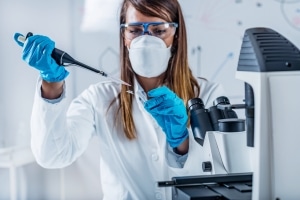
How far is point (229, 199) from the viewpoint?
64cm

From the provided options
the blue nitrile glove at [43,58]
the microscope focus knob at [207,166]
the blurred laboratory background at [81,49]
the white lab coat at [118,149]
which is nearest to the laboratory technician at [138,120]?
the white lab coat at [118,149]

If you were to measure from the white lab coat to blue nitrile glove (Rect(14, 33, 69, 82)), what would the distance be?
7.0 inches

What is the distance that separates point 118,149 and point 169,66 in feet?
1.13

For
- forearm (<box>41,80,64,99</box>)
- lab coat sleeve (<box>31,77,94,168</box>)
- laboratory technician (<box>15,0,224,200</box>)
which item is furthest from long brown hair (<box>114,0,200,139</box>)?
forearm (<box>41,80,64,99</box>)

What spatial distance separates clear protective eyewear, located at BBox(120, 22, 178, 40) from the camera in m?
1.29

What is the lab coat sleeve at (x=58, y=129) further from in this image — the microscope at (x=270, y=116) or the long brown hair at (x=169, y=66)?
the microscope at (x=270, y=116)

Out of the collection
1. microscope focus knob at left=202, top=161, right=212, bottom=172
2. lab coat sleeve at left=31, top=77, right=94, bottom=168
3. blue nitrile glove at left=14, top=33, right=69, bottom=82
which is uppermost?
blue nitrile glove at left=14, top=33, right=69, bottom=82

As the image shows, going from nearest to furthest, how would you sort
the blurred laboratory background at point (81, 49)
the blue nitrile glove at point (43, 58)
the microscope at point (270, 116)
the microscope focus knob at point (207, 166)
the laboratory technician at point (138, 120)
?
the microscope at point (270, 116), the microscope focus knob at point (207, 166), the blue nitrile glove at point (43, 58), the laboratory technician at point (138, 120), the blurred laboratory background at point (81, 49)

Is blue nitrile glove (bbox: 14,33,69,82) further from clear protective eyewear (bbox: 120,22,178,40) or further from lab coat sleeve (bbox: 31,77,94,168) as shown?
clear protective eyewear (bbox: 120,22,178,40)

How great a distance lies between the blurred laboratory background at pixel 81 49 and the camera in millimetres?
1739

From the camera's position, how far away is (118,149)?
131 cm

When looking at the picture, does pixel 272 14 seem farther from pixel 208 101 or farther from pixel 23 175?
pixel 23 175

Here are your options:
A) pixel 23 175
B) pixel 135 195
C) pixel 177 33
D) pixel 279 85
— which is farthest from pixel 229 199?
pixel 23 175

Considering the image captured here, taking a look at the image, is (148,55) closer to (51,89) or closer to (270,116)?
(51,89)
